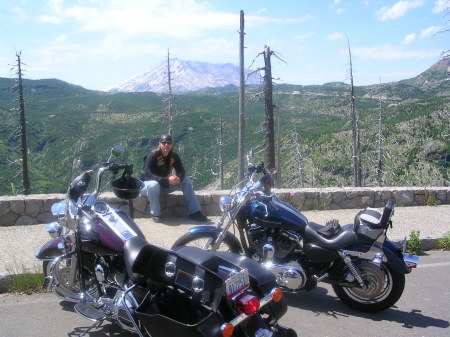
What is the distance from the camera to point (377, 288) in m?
4.25

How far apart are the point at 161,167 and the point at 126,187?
130 inches

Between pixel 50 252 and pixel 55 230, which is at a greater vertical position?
pixel 55 230

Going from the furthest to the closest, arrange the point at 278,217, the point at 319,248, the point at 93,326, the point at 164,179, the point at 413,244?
the point at 164,179
the point at 413,244
the point at 278,217
the point at 319,248
the point at 93,326

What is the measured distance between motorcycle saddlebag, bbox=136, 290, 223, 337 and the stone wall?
14.9 ft

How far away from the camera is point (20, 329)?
3.98m

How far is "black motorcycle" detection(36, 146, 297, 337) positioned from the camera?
109 inches

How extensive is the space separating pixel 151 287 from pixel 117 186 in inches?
49.7

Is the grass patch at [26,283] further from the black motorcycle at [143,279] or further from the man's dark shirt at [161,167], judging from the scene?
the man's dark shirt at [161,167]

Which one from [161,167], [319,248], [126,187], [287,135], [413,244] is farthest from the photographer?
[287,135]

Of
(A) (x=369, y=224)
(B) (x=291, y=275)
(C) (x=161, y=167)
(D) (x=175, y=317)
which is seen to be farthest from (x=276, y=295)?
(C) (x=161, y=167)

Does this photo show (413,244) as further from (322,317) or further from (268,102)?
(268,102)

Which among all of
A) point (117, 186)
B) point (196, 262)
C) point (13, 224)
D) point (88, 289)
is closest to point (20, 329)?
point (88, 289)

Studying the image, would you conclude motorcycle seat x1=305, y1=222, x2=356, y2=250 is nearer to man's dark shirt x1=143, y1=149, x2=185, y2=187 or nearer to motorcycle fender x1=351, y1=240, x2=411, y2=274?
motorcycle fender x1=351, y1=240, x2=411, y2=274

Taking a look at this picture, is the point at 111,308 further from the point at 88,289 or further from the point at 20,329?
the point at 20,329
